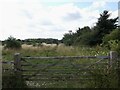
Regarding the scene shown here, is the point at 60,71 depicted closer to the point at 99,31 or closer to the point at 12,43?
the point at 12,43

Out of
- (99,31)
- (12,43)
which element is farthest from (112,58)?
(99,31)

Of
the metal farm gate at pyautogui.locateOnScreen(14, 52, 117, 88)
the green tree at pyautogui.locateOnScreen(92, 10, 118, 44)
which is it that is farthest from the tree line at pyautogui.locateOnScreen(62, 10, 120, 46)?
the metal farm gate at pyautogui.locateOnScreen(14, 52, 117, 88)

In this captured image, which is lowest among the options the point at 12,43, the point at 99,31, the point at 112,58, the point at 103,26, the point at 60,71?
the point at 60,71

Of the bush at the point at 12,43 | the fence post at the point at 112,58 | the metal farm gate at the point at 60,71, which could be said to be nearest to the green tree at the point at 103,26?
the bush at the point at 12,43

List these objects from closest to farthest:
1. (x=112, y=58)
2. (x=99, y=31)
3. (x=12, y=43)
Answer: (x=112, y=58) < (x=12, y=43) < (x=99, y=31)

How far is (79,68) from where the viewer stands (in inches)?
395

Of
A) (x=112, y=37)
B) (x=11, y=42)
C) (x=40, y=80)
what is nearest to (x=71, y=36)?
(x=11, y=42)

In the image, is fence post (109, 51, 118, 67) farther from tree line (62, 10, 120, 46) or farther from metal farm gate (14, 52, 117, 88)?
tree line (62, 10, 120, 46)

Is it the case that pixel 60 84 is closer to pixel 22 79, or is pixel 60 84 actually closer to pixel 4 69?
pixel 22 79

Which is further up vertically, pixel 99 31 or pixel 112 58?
pixel 99 31

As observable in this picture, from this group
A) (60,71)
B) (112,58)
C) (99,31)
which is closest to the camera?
(112,58)

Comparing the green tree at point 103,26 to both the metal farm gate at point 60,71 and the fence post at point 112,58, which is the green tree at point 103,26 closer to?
the metal farm gate at point 60,71

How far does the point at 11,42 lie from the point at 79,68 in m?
24.6

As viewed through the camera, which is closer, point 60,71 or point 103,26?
point 60,71
